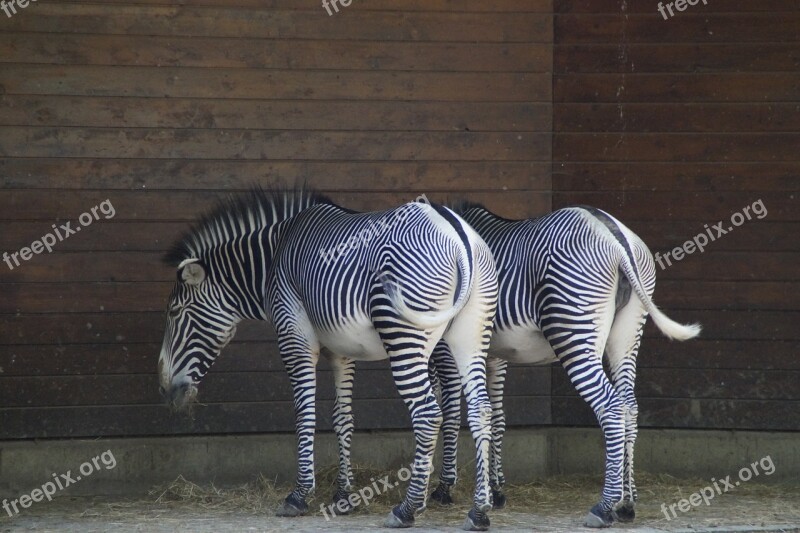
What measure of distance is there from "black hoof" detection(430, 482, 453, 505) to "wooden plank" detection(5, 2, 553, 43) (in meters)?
3.27

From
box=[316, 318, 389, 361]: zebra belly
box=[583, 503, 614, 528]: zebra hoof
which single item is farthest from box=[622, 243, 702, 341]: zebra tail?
box=[316, 318, 389, 361]: zebra belly

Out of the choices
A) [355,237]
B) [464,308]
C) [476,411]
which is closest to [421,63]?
[355,237]

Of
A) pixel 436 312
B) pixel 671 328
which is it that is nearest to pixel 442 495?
pixel 436 312

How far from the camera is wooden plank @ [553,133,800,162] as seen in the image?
8094mm

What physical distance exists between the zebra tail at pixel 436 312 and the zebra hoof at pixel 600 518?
1.43 meters

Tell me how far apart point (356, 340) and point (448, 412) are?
962 millimetres

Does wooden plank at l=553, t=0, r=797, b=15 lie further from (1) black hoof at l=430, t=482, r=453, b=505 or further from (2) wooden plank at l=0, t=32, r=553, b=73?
(1) black hoof at l=430, t=482, r=453, b=505

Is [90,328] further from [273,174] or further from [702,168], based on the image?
[702,168]

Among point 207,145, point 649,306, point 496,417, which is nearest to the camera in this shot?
point 649,306

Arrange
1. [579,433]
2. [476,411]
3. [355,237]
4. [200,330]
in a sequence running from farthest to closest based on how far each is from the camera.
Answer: [579,433] → [200,330] → [355,237] → [476,411]

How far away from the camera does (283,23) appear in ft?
26.1

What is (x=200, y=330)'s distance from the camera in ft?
23.7

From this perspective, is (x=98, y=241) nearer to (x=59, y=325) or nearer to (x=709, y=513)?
(x=59, y=325)

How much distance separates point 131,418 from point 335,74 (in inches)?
114
